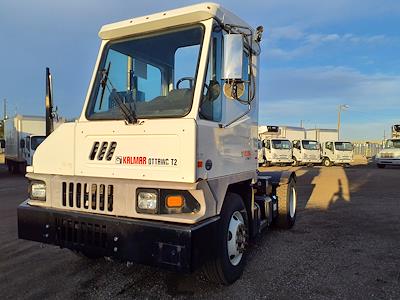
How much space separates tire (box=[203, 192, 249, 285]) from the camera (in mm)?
4047

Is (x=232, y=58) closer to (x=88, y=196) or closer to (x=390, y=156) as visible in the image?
(x=88, y=196)

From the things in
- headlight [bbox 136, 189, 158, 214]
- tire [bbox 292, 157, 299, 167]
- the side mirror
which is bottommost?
tire [bbox 292, 157, 299, 167]

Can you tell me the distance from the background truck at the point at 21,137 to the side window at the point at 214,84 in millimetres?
19114

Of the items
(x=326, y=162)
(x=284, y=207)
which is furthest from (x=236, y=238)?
(x=326, y=162)

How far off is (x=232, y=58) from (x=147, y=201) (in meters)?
1.62

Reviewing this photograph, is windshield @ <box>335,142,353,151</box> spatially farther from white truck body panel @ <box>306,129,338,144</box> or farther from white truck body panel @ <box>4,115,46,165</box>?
white truck body panel @ <box>4,115,46,165</box>

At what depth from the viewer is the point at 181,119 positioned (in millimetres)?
3682

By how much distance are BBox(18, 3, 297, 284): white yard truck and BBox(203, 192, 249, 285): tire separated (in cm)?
1

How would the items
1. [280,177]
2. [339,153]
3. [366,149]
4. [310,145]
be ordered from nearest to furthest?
[280,177] < [339,153] < [310,145] < [366,149]

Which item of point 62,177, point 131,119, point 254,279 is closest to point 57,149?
point 62,177

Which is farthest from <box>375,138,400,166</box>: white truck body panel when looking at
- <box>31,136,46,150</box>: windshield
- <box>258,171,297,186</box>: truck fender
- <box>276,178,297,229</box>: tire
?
<box>276,178,297,229</box>: tire

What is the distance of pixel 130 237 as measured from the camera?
3.63 metres

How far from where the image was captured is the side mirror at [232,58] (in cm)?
384

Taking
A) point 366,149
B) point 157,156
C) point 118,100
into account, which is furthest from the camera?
point 366,149
